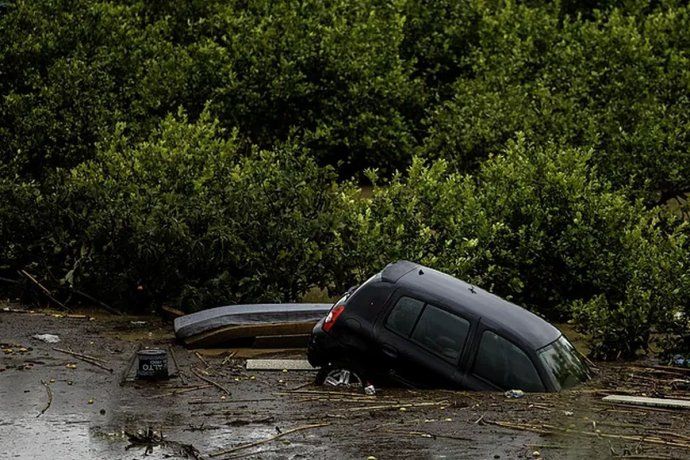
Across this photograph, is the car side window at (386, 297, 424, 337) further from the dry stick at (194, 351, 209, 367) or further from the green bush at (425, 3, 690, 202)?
the green bush at (425, 3, 690, 202)

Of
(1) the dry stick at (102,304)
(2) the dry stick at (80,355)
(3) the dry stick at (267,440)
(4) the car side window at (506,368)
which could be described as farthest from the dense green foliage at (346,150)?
(3) the dry stick at (267,440)

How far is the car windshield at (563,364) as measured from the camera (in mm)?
13523

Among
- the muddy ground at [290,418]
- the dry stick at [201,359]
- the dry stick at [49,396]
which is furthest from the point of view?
the dry stick at [201,359]

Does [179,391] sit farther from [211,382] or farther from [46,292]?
[46,292]

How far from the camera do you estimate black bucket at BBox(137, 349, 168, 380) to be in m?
14.1

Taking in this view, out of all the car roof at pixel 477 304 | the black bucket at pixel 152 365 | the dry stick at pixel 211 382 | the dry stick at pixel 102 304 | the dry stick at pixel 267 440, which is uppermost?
the car roof at pixel 477 304

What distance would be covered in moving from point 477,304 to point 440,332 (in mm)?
476

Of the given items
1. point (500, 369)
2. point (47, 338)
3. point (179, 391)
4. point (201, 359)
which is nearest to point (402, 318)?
point (500, 369)

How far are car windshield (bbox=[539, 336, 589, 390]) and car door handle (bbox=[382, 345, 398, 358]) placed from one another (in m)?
1.44

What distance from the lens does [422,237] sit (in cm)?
1922

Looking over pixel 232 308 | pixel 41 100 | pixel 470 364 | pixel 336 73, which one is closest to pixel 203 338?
pixel 232 308

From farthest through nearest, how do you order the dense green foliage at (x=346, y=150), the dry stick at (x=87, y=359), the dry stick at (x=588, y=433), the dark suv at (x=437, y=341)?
the dense green foliage at (x=346, y=150), the dry stick at (x=87, y=359), the dark suv at (x=437, y=341), the dry stick at (x=588, y=433)

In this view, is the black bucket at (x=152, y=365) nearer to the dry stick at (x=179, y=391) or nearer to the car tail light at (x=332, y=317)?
the dry stick at (x=179, y=391)

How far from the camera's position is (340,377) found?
13.8m
